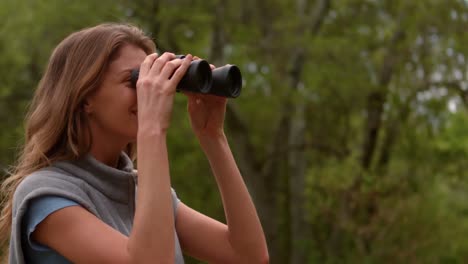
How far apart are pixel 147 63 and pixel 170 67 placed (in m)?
0.05

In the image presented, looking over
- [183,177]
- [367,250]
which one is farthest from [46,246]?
[183,177]

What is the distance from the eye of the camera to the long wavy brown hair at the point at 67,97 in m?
1.77

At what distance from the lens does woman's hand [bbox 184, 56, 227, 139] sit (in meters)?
1.95

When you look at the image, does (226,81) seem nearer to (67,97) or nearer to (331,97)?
(67,97)

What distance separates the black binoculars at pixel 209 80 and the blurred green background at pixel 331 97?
29.5 feet

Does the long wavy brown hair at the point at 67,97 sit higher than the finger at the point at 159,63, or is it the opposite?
the finger at the point at 159,63

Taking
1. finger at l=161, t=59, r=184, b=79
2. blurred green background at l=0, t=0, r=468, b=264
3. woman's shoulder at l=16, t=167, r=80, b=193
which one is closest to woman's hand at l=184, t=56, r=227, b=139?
finger at l=161, t=59, r=184, b=79

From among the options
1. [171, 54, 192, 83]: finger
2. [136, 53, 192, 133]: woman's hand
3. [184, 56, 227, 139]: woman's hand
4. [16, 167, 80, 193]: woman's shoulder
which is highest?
[171, 54, 192, 83]: finger

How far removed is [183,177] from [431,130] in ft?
13.8

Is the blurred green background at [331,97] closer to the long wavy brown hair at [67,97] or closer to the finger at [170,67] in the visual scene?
the long wavy brown hair at [67,97]

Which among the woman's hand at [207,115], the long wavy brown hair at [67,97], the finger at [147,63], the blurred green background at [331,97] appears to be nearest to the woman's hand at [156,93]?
the finger at [147,63]

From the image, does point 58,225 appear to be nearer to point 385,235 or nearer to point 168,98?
point 168,98

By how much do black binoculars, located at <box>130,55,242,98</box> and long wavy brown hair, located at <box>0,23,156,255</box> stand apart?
9cm

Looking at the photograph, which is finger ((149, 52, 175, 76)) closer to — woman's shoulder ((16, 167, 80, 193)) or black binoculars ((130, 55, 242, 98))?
black binoculars ((130, 55, 242, 98))
